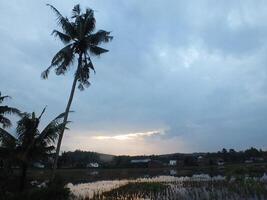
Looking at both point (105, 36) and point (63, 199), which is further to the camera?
point (105, 36)

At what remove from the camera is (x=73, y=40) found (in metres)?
26.5

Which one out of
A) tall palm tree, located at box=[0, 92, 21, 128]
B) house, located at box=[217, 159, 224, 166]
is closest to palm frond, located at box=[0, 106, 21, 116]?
tall palm tree, located at box=[0, 92, 21, 128]

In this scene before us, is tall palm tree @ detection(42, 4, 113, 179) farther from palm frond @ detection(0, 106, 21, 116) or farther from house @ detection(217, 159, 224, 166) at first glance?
house @ detection(217, 159, 224, 166)

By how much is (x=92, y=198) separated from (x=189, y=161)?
81.2m

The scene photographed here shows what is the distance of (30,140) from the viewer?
21.0m

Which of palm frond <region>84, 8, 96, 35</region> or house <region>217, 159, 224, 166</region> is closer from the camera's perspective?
palm frond <region>84, 8, 96, 35</region>

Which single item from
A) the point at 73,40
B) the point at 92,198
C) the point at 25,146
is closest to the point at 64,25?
the point at 73,40

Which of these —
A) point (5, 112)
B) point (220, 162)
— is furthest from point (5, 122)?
point (220, 162)

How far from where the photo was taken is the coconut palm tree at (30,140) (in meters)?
20.3

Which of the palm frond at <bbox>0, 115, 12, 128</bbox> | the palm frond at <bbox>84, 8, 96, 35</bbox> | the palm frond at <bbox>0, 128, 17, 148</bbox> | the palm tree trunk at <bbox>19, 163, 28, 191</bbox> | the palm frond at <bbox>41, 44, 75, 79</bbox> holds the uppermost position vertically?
the palm frond at <bbox>84, 8, 96, 35</bbox>

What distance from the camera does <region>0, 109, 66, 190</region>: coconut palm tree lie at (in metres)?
20.3

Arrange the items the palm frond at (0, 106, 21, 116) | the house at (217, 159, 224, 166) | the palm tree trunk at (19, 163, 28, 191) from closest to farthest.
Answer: the palm tree trunk at (19, 163, 28, 191), the palm frond at (0, 106, 21, 116), the house at (217, 159, 224, 166)

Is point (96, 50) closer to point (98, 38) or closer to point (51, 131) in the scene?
point (98, 38)

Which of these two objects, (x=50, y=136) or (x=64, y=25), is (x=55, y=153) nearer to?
(x=50, y=136)
